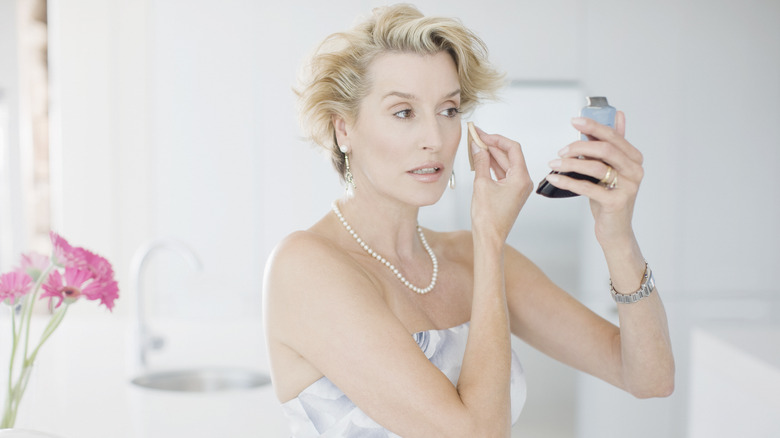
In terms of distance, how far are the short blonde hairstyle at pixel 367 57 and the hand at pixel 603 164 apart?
39 centimetres

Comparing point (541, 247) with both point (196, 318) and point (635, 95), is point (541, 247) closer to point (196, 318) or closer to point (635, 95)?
point (635, 95)

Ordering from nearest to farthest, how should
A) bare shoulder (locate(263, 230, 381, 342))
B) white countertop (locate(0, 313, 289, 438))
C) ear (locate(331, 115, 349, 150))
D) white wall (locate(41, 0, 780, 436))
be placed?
bare shoulder (locate(263, 230, 381, 342)), ear (locate(331, 115, 349, 150)), white countertop (locate(0, 313, 289, 438)), white wall (locate(41, 0, 780, 436))

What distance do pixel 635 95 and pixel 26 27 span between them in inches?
120

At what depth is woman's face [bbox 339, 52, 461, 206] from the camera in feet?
4.60

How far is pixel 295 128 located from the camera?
3527 millimetres

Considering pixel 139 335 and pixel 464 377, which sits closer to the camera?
pixel 464 377

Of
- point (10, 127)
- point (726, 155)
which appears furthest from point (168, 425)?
point (10, 127)

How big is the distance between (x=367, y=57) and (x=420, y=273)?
45 cm

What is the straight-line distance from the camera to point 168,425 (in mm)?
1940

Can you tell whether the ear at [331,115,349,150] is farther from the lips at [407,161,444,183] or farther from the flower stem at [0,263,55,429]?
the flower stem at [0,263,55,429]

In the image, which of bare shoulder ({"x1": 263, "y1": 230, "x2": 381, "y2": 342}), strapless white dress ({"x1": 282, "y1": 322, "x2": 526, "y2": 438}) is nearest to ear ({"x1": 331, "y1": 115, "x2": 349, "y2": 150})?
bare shoulder ({"x1": 263, "y1": 230, "x2": 381, "y2": 342})

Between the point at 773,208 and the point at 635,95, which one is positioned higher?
the point at 635,95

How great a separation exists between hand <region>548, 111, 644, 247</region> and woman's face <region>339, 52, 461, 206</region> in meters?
0.29

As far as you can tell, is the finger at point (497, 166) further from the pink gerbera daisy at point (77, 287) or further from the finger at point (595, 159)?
the pink gerbera daisy at point (77, 287)
